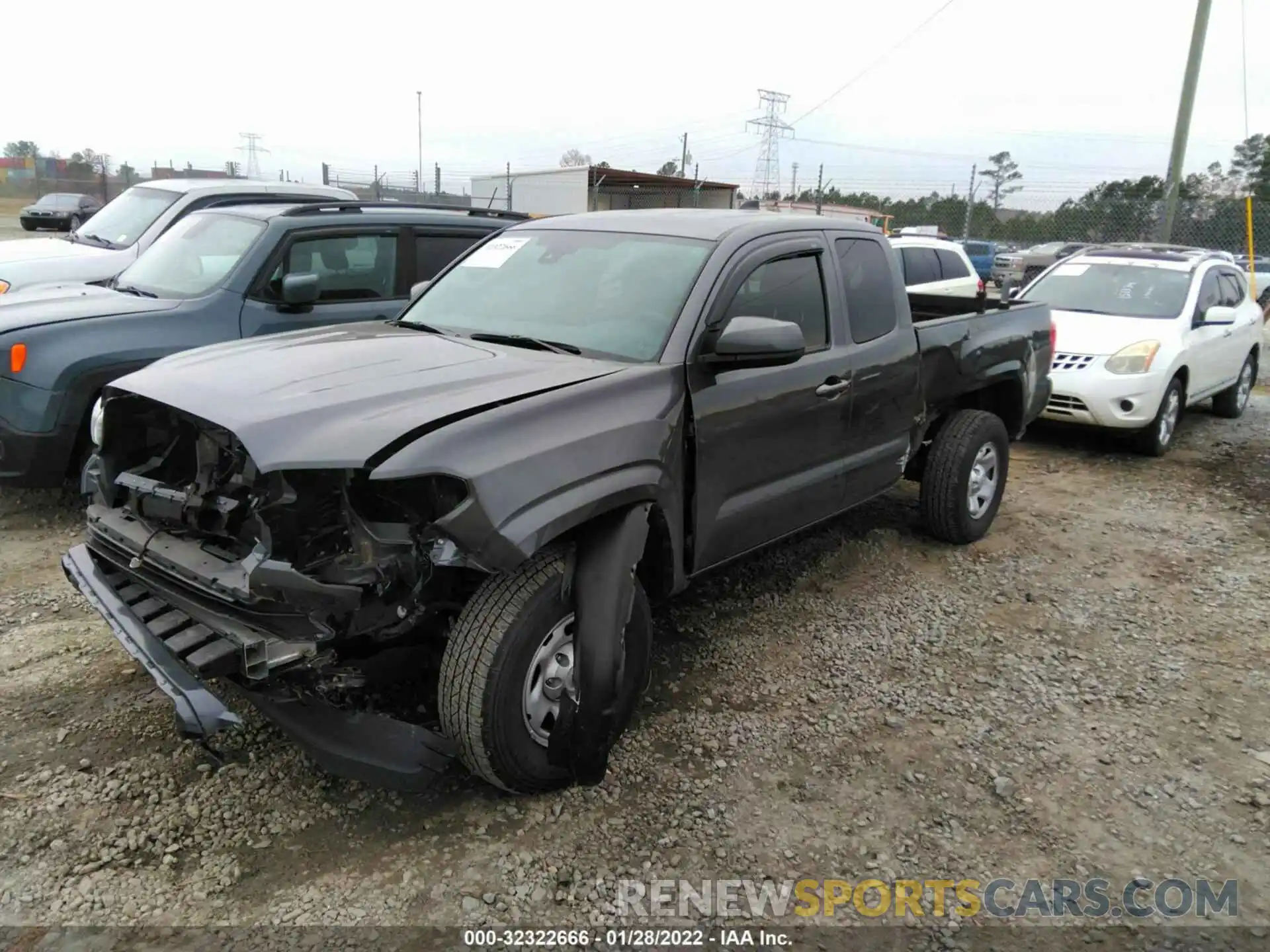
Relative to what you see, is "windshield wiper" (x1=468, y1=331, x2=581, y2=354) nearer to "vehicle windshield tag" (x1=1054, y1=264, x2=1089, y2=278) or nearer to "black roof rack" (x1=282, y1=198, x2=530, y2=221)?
"black roof rack" (x1=282, y1=198, x2=530, y2=221)

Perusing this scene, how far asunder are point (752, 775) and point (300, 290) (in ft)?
13.3

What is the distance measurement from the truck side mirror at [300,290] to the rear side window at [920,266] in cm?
652

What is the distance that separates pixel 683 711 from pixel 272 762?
1503mm

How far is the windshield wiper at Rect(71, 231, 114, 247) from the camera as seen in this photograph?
8.37m

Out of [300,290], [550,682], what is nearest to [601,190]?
[300,290]

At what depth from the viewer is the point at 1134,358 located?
7453 mm

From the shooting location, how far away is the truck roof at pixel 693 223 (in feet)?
12.5

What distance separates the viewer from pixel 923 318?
5.96 m

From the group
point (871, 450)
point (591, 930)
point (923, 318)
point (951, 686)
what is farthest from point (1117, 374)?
point (591, 930)

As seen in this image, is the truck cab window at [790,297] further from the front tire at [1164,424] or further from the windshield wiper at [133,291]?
the front tire at [1164,424]

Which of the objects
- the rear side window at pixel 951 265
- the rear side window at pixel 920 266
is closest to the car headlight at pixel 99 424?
the rear side window at pixel 920 266

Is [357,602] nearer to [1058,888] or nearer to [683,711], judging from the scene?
[683,711]

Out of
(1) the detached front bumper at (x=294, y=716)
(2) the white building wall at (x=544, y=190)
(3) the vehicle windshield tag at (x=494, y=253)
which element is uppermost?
(2) the white building wall at (x=544, y=190)

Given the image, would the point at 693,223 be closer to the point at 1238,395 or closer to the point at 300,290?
the point at 300,290
